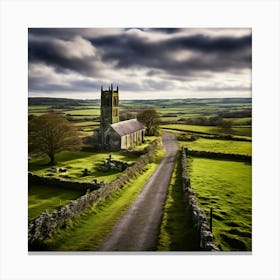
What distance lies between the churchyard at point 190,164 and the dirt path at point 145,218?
21 cm

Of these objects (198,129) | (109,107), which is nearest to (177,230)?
(198,129)

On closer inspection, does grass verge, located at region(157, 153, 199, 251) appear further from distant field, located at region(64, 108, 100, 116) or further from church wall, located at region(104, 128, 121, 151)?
distant field, located at region(64, 108, 100, 116)

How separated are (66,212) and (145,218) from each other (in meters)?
2.00

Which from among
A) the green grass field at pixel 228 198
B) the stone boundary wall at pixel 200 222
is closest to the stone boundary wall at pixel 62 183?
the stone boundary wall at pixel 200 222

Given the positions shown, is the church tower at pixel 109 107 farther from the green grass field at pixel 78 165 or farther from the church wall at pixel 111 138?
the green grass field at pixel 78 165

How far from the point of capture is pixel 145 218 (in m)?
8.80

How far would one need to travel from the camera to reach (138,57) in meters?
9.45

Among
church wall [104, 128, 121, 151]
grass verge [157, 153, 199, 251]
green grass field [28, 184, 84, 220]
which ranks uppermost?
church wall [104, 128, 121, 151]

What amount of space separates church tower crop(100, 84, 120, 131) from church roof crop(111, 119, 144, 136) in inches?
7.9

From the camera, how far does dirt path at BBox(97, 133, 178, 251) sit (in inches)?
322

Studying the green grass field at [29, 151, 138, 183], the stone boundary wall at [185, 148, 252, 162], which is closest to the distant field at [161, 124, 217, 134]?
the stone boundary wall at [185, 148, 252, 162]
